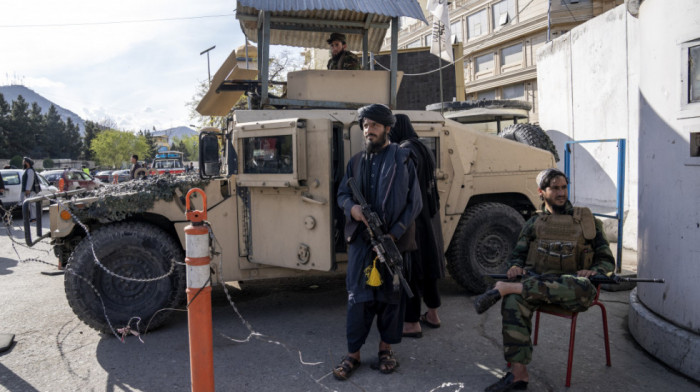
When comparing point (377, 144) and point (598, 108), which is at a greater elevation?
point (598, 108)

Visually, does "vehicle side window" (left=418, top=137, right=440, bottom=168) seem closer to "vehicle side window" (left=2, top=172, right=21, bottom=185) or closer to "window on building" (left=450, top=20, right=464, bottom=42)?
"vehicle side window" (left=2, top=172, right=21, bottom=185)

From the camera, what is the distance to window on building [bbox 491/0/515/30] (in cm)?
3428

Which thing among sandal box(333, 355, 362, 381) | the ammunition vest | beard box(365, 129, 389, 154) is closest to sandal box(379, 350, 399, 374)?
sandal box(333, 355, 362, 381)

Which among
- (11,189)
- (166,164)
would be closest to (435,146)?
(11,189)

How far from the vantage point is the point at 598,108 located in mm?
9023

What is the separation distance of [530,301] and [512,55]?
1406 inches

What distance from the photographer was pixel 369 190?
11.1 ft

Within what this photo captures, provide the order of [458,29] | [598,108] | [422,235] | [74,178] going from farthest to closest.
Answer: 1. [458,29]
2. [74,178]
3. [598,108]
4. [422,235]

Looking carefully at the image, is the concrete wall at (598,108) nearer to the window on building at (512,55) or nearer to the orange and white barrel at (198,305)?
the orange and white barrel at (198,305)

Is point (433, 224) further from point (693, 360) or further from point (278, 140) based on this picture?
point (693, 360)

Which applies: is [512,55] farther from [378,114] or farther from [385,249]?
[385,249]

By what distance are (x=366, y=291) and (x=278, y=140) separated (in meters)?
1.48

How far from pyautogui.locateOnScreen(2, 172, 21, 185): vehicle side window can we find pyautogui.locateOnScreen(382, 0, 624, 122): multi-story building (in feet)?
81.1

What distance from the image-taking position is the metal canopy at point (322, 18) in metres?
4.73
